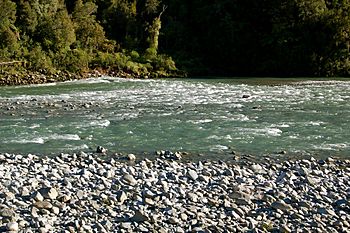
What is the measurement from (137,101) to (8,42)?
1478 centimetres

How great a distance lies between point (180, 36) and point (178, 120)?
98.1ft

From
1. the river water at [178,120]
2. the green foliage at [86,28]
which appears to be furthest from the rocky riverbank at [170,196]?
the green foliage at [86,28]

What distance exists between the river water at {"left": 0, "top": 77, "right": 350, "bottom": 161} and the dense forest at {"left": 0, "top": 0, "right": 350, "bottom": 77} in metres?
9.03

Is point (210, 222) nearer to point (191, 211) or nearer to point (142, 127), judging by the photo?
point (191, 211)

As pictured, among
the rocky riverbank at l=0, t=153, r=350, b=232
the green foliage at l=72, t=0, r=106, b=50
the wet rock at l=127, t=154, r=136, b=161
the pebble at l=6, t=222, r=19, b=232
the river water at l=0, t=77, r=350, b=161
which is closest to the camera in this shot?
the pebble at l=6, t=222, r=19, b=232

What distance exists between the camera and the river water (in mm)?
12805

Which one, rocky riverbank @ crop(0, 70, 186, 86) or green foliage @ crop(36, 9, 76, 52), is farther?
green foliage @ crop(36, 9, 76, 52)

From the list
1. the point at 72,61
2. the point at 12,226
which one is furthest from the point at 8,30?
the point at 12,226

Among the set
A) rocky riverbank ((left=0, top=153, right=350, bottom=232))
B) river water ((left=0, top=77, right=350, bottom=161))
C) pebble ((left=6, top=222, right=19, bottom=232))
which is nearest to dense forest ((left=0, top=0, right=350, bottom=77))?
river water ((left=0, top=77, right=350, bottom=161))

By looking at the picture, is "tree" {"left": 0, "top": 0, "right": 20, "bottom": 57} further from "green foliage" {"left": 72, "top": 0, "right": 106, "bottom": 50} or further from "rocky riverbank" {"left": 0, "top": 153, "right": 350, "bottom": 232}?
"rocky riverbank" {"left": 0, "top": 153, "right": 350, "bottom": 232}

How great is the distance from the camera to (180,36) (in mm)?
45750

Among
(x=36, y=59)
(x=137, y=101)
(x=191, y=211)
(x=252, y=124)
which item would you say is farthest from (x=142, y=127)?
(x=36, y=59)

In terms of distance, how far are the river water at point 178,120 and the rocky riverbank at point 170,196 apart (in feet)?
5.63

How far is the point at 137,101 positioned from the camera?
71.5ft
